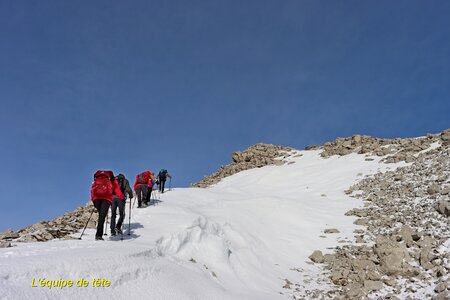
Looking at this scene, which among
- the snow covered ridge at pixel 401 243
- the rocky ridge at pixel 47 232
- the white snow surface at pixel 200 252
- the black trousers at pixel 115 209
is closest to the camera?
the white snow surface at pixel 200 252

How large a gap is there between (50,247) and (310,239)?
41.5 ft

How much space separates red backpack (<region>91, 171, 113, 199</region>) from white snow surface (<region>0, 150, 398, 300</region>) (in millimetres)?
1355

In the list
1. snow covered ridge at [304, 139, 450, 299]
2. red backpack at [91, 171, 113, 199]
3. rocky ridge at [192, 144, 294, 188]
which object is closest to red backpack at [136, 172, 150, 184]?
red backpack at [91, 171, 113, 199]

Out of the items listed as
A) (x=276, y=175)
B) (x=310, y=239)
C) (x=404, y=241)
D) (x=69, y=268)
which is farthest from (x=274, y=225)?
(x=276, y=175)

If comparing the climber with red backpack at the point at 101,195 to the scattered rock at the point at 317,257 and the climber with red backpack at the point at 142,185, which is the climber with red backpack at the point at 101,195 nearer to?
the climber with red backpack at the point at 142,185

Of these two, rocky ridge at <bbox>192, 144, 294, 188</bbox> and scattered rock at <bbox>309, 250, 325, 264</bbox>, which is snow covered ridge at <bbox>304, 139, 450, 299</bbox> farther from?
rocky ridge at <bbox>192, 144, 294, 188</bbox>

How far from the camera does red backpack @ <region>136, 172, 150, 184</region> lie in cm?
1711

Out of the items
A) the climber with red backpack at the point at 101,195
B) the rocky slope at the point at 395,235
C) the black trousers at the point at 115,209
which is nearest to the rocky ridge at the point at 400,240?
the rocky slope at the point at 395,235

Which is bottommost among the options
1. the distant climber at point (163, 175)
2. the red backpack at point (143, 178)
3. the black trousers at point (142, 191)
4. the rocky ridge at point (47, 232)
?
the rocky ridge at point (47, 232)

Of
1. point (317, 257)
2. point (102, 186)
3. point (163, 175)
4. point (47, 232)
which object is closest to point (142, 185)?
point (163, 175)

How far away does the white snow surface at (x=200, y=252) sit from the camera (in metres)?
6.49

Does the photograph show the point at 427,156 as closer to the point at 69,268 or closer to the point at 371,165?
the point at 371,165

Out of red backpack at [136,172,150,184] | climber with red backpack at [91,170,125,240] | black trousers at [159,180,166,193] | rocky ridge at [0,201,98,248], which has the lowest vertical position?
rocky ridge at [0,201,98,248]

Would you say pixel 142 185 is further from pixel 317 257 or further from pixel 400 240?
pixel 400 240
